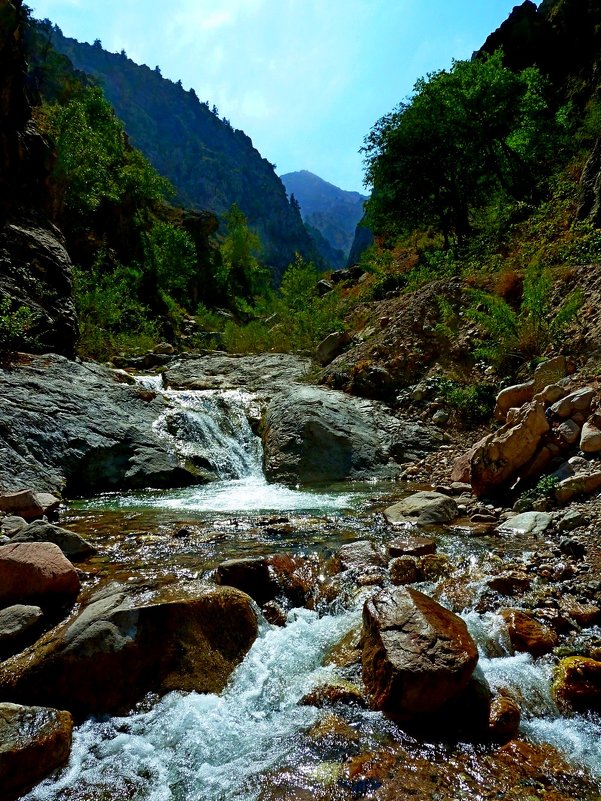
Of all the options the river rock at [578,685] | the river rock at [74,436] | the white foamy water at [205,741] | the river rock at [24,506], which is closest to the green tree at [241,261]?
the river rock at [74,436]

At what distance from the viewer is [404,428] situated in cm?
987

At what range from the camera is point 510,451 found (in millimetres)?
6289

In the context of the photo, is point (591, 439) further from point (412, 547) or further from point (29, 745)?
point (29, 745)

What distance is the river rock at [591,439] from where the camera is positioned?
5.64 m

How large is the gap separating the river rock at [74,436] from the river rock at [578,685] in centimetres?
667

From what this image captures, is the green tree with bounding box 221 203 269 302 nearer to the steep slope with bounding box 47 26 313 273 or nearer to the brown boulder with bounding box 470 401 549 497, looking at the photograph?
the brown boulder with bounding box 470 401 549 497

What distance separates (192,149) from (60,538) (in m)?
128

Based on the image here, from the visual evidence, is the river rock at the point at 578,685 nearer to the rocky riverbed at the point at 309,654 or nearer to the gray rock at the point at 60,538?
the rocky riverbed at the point at 309,654

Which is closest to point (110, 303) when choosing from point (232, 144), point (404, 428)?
point (404, 428)

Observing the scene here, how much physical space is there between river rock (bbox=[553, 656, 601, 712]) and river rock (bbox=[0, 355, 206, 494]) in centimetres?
667

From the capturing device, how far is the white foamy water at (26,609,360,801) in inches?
89.3

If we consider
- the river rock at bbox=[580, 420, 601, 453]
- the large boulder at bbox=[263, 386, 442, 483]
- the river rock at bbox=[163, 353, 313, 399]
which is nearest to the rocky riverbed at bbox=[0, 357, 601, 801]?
the river rock at bbox=[580, 420, 601, 453]

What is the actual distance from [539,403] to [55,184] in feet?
47.8

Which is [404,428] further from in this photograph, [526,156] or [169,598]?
[526,156]
